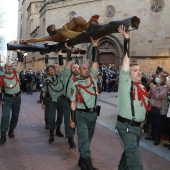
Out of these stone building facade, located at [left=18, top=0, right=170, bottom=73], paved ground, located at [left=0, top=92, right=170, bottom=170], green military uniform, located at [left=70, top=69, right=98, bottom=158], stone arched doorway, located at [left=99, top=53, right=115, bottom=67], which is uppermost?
stone building facade, located at [left=18, top=0, right=170, bottom=73]

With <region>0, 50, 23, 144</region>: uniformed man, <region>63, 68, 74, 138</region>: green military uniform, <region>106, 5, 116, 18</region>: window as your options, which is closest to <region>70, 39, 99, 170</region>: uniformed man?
<region>63, 68, 74, 138</region>: green military uniform

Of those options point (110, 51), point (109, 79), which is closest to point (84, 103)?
point (109, 79)

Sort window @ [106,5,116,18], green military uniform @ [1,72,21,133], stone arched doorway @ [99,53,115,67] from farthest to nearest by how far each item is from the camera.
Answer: stone arched doorway @ [99,53,115,67] → window @ [106,5,116,18] → green military uniform @ [1,72,21,133]

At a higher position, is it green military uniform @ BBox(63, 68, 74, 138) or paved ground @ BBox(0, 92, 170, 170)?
green military uniform @ BBox(63, 68, 74, 138)

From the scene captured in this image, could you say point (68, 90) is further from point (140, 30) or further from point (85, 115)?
A: point (140, 30)

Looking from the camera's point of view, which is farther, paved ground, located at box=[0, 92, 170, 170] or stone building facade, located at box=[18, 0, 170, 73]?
stone building facade, located at box=[18, 0, 170, 73]

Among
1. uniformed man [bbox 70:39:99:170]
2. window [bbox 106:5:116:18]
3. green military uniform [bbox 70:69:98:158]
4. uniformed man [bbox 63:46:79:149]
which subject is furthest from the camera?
window [bbox 106:5:116:18]

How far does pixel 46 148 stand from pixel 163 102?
323 centimetres

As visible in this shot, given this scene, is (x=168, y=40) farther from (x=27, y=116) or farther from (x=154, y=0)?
(x=27, y=116)

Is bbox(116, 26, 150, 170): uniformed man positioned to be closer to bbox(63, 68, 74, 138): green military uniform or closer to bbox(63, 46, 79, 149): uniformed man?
bbox(63, 46, 79, 149): uniformed man

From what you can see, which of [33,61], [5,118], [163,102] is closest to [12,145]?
[5,118]

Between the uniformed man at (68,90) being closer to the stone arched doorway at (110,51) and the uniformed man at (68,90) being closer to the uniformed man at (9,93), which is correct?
the uniformed man at (9,93)

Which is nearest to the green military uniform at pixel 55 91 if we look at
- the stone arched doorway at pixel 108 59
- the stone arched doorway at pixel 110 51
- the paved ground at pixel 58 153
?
the paved ground at pixel 58 153

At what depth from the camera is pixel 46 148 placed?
6.29 meters
